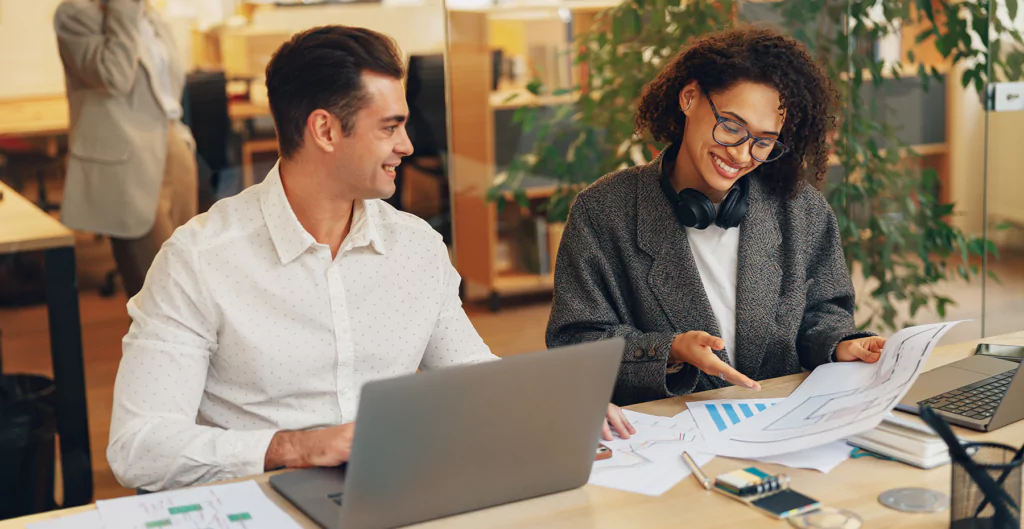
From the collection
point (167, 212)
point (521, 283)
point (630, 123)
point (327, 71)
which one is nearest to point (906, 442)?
point (327, 71)

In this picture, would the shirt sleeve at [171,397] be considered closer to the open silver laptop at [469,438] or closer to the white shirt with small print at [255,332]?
the white shirt with small print at [255,332]

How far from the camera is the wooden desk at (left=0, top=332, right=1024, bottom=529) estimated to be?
1.24 metres

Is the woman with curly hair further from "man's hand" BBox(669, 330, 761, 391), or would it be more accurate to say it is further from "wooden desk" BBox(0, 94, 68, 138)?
"wooden desk" BBox(0, 94, 68, 138)

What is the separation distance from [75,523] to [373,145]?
660 mm

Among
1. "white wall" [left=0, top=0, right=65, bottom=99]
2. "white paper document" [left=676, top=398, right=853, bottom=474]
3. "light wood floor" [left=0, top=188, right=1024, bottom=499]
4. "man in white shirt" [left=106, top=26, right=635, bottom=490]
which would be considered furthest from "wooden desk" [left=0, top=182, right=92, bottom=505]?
"white paper document" [left=676, top=398, right=853, bottom=474]

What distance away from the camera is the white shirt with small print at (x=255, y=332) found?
145 centimetres

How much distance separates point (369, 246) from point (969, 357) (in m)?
1.03

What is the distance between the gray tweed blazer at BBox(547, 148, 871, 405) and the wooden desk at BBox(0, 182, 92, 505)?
1336 millimetres

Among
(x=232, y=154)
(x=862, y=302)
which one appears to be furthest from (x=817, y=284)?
(x=232, y=154)

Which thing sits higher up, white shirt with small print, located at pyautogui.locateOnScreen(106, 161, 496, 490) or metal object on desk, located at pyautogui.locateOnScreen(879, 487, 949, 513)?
white shirt with small print, located at pyautogui.locateOnScreen(106, 161, 496, 490)

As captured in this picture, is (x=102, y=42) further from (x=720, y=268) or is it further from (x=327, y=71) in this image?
(x=720, y=268)

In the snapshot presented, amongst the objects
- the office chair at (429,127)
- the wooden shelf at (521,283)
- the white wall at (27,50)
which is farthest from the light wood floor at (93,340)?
the wooden shelf at (521,283)

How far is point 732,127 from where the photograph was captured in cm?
187

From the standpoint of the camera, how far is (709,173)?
189 cm
